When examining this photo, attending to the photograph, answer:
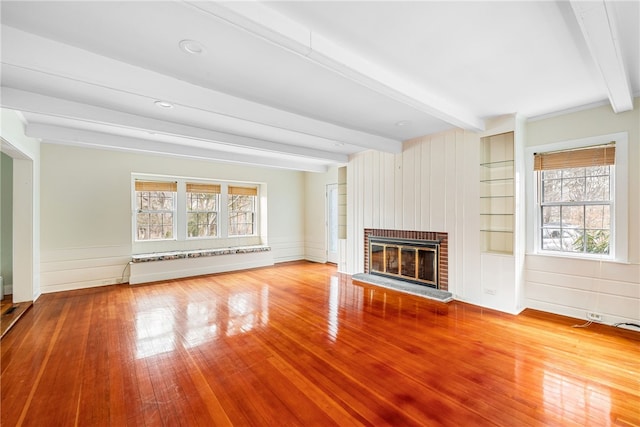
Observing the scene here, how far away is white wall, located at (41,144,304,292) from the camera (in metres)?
4.86

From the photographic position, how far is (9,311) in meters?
3.85

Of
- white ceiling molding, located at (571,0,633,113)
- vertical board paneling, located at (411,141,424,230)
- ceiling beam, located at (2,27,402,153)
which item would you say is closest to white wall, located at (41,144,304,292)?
ceiling beam, located at (2,27,402,153)

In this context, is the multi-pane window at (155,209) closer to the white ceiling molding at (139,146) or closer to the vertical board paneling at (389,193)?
the white ceiling molding at (139,146)

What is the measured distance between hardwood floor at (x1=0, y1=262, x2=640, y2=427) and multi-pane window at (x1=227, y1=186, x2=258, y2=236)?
325 centimetres

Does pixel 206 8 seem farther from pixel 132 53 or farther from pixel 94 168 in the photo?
pixel 94 168

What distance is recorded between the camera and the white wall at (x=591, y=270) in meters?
3.14

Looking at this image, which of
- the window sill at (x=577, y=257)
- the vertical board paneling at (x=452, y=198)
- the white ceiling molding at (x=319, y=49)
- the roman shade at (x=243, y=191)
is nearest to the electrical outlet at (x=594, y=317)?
the window sill at (x=577, y=257)

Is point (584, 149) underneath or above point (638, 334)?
above

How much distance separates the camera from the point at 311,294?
468 centimetres

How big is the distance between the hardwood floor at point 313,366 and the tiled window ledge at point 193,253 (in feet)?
4.91

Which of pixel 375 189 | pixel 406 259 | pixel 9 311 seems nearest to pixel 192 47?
pixel 375 189

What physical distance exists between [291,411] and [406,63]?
2.84m

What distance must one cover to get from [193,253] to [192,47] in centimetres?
488

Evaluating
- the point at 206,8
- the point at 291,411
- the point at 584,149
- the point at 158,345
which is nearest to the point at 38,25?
the point at 206,8
